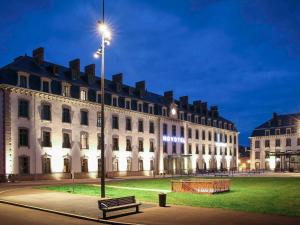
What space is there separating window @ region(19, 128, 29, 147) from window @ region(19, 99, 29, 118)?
1.47m

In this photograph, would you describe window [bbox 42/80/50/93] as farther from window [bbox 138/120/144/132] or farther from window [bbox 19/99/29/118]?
window [bbox 138/120/144/132]

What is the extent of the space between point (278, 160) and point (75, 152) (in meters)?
50.4

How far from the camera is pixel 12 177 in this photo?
35.9 meters

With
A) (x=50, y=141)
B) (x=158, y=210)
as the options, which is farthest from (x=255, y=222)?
(x=50, y=141)

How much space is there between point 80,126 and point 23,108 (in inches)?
312

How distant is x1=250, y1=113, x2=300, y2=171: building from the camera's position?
78688 millimetres

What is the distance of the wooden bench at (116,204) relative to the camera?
44.2ft

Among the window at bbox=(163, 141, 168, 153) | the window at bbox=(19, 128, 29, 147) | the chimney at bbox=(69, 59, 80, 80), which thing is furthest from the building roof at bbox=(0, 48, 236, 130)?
the window at bbox=(163, 141, 168, 153)

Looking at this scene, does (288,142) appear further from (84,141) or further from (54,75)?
(54,75)

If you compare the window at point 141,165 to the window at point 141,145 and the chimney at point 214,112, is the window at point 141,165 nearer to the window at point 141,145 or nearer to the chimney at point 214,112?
the window at point 141,145

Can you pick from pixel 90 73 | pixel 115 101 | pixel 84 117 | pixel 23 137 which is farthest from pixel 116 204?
pixel 90 73

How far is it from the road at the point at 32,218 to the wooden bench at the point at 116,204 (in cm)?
68

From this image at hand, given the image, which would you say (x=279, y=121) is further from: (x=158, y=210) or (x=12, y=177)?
(x=158, y=210)

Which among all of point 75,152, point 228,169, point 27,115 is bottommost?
point 228,169
